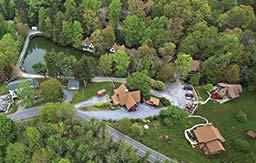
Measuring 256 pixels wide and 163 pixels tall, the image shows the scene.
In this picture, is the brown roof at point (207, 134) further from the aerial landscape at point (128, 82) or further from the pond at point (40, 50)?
the pond at point (40, 50)

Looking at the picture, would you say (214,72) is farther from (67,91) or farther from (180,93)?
(67,91)

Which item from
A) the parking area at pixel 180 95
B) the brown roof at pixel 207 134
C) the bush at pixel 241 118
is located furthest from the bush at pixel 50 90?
the bush at pixel 241 118

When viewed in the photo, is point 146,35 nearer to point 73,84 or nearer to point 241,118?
point 73,84

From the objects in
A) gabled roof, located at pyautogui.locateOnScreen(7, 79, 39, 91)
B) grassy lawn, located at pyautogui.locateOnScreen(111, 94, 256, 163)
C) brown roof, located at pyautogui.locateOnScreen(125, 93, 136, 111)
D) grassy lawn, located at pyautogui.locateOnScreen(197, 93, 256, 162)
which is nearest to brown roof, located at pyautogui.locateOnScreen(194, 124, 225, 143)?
grassy lawn, located at pyautogui.locateOnScreen(111, 94, 256, 163)

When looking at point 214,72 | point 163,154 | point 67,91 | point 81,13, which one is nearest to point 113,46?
point 81,13

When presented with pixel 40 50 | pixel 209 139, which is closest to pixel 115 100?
pixel 209 139

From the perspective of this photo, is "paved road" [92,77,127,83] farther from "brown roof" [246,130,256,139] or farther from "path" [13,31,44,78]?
"brown roof" [246,130,256,139]
